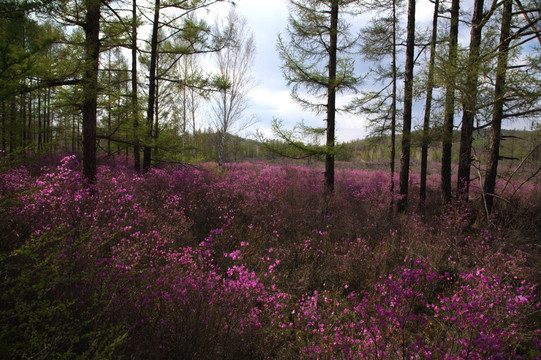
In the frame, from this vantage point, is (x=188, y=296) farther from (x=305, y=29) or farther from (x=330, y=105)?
(x=305, y=29)

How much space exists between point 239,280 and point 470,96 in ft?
20.0

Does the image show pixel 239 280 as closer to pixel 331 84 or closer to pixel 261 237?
pixel 261 237

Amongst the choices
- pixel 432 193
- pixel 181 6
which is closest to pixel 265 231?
pixel 181 6

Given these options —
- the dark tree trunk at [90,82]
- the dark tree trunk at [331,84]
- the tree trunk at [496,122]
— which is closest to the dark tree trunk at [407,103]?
the tree trunk at [496,122]

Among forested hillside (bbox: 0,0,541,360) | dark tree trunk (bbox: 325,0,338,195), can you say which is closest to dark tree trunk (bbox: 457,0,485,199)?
forested hillside (bbox: 0,0,541,360)

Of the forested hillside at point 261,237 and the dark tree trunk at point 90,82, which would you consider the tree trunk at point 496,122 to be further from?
the dark tree trunk at point 90,82

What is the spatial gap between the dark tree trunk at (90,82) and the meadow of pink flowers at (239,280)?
1.49 ft

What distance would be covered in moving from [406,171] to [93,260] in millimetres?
9116

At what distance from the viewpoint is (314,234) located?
19.1ft

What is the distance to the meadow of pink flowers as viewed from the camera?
2.09 meters

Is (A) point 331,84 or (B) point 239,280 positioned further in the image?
(A) point 331,84

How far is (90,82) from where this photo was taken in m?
4.66

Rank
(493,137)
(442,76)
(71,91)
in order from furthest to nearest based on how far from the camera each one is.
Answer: (493,137), (442,76), (71,91)

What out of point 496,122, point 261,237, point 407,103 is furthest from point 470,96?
point 261,237
